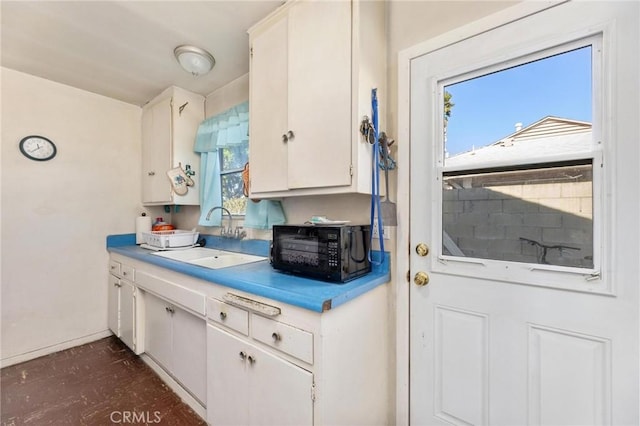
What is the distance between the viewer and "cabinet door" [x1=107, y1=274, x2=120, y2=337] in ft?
7.76

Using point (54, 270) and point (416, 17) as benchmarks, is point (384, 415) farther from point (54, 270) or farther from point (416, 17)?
point (54, 270)

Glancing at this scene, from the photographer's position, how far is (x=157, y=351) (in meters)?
1.97

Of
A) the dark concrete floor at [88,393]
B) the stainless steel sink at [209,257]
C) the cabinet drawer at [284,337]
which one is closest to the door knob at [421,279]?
the cabinet drawer at [284,337]

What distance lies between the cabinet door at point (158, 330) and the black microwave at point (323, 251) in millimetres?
1052

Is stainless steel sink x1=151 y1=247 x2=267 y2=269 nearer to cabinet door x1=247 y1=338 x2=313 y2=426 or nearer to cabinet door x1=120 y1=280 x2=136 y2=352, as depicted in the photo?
cabinet door x1=120 y1=280 x2=136 y2=352

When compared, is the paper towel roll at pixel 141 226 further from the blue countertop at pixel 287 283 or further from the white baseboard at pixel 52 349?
the blue countertop at pixel 287 283

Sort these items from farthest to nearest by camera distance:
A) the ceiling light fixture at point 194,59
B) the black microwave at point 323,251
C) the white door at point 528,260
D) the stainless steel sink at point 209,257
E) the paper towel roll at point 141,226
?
the paper towel roll at point 141,226, the stainless steel sink at point 209,257, the ceiling light fixture at point 194,59, the black microwave at point 323,251, the white door at point 528,260

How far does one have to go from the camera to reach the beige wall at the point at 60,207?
211 cm

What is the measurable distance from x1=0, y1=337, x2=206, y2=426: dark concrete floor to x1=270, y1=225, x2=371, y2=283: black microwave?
113cm

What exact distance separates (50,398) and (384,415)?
2118 mm

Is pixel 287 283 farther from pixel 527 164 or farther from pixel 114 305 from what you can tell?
pixel 114 305

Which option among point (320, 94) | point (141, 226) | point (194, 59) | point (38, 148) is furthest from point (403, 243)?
point (38, 148)

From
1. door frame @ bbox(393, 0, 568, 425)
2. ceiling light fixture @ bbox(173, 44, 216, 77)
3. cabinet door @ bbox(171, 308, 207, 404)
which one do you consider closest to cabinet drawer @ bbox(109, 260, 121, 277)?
cabinet door @ bbox(171, 308, 207, 404)

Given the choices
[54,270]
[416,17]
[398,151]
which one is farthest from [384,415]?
[54,270]
